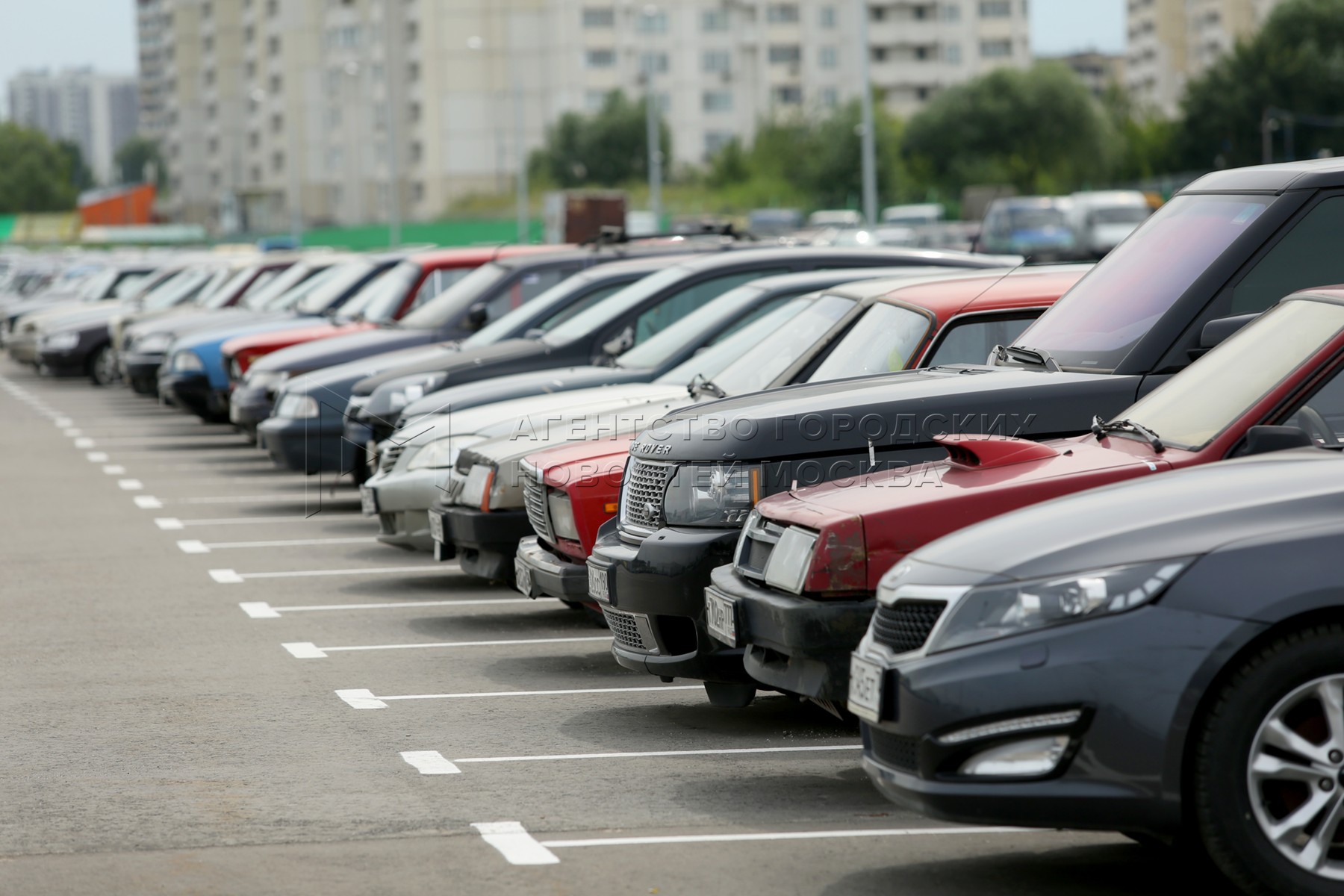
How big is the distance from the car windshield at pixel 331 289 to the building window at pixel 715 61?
98587mm

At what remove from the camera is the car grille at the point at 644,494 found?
728 centimetres

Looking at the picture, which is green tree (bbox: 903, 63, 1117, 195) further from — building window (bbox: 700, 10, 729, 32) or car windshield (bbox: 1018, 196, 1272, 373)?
car windshield (bbox: 1018, 196, 1272, 373)

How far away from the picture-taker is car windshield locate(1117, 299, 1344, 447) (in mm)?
5715

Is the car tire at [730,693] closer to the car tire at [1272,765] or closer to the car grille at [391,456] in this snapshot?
the car tire at [1272,765]

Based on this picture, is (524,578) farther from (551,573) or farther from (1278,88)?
(1278,88)

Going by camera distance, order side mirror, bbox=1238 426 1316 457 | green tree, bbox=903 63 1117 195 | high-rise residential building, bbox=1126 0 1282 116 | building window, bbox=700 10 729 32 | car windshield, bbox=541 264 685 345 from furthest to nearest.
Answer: high-rise residential building, bbox=1126 0 1282 116 → building window, bbox=700 10 729 32 → green tree, bbox=903 63 1117 195 → car windshield, bbox=541 264 685 345 → side mirror, bbox=1238 426 1316 457

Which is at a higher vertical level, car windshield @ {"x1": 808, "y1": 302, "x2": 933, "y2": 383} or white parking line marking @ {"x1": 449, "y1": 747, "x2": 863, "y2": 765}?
car windshield @ {"x1": 808, "y1": 302, "x2": 933, "y2": 383}

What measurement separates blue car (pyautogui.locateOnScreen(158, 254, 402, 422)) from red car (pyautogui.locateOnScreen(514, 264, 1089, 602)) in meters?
12.0

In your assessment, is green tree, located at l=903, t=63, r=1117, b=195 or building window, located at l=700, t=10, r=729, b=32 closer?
green tree, located at l=903, t=63, r=1117, b=195

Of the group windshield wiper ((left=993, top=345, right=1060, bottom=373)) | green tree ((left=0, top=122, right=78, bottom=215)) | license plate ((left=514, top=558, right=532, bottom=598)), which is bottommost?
license plate ((left=514, top=558, right=532, bottom=598))

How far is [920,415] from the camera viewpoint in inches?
269

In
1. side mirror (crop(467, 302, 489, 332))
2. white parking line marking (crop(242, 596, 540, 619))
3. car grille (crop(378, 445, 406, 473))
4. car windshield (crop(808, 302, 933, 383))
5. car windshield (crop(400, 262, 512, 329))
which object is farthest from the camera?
car windshield (crop(400, 262, 512, 329))

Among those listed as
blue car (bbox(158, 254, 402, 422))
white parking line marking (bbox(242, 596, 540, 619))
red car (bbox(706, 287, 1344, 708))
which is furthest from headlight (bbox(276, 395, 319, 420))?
red car (bbox(706, 287, 1344, 708))

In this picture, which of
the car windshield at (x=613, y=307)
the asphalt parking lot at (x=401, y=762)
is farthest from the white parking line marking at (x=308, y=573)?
the car windshield at (x=613, y=307)
